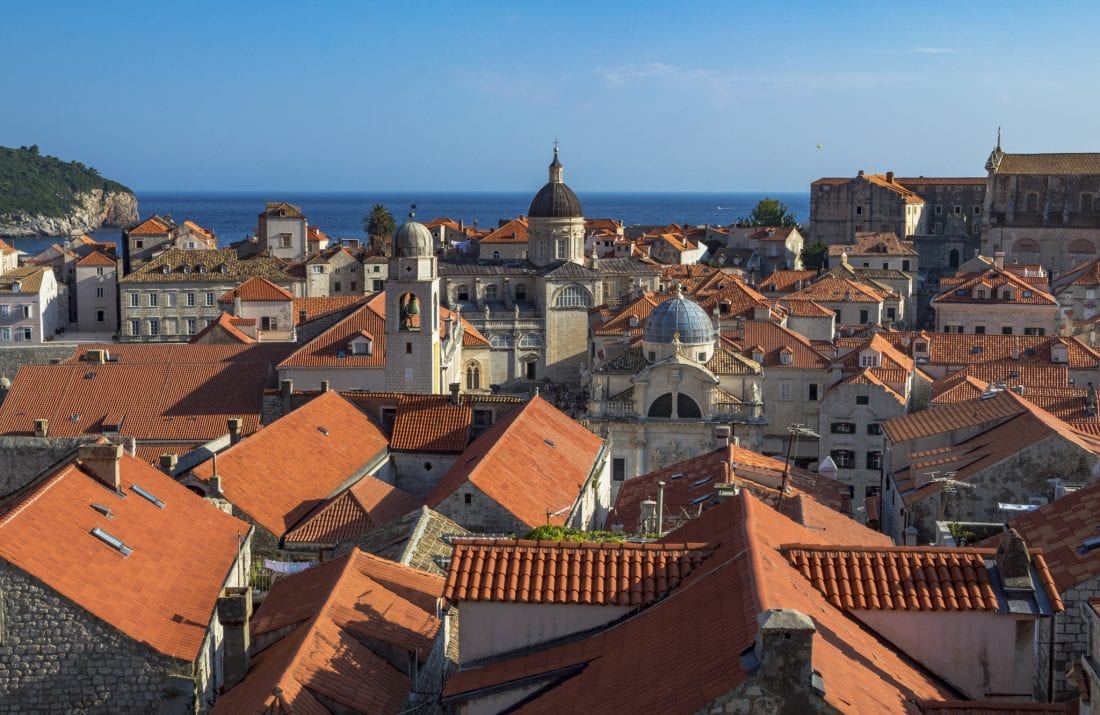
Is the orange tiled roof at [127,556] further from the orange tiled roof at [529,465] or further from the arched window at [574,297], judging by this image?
the arched window at [574,297]

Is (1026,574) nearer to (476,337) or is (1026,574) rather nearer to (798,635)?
(798,635)

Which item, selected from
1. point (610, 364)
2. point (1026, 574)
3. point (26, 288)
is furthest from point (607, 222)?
point (1026, 574)

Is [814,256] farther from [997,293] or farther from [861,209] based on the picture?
[997,293]

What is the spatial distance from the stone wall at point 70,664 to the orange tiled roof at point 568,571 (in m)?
4.69

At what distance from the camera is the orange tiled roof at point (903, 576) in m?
14.0

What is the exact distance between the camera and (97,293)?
84.7 m

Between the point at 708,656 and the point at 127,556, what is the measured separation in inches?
407

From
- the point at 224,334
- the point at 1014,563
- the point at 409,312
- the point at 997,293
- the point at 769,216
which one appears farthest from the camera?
the point at 769,216

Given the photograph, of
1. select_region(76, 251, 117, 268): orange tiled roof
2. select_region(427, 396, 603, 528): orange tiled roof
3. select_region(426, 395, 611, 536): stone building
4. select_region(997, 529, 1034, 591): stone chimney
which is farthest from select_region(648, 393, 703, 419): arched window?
select_region(76, 251, 117, 268): orange tiled roof

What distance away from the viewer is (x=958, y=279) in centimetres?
7781

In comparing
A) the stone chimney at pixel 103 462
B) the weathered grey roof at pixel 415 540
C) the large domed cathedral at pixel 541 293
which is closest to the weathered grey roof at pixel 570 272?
the large domed cathedral at pixel 541 293

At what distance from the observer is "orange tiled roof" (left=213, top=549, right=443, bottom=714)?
1620 cm

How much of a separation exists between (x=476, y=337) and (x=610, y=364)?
20.6 meters

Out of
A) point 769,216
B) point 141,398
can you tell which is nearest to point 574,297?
point 141,398
